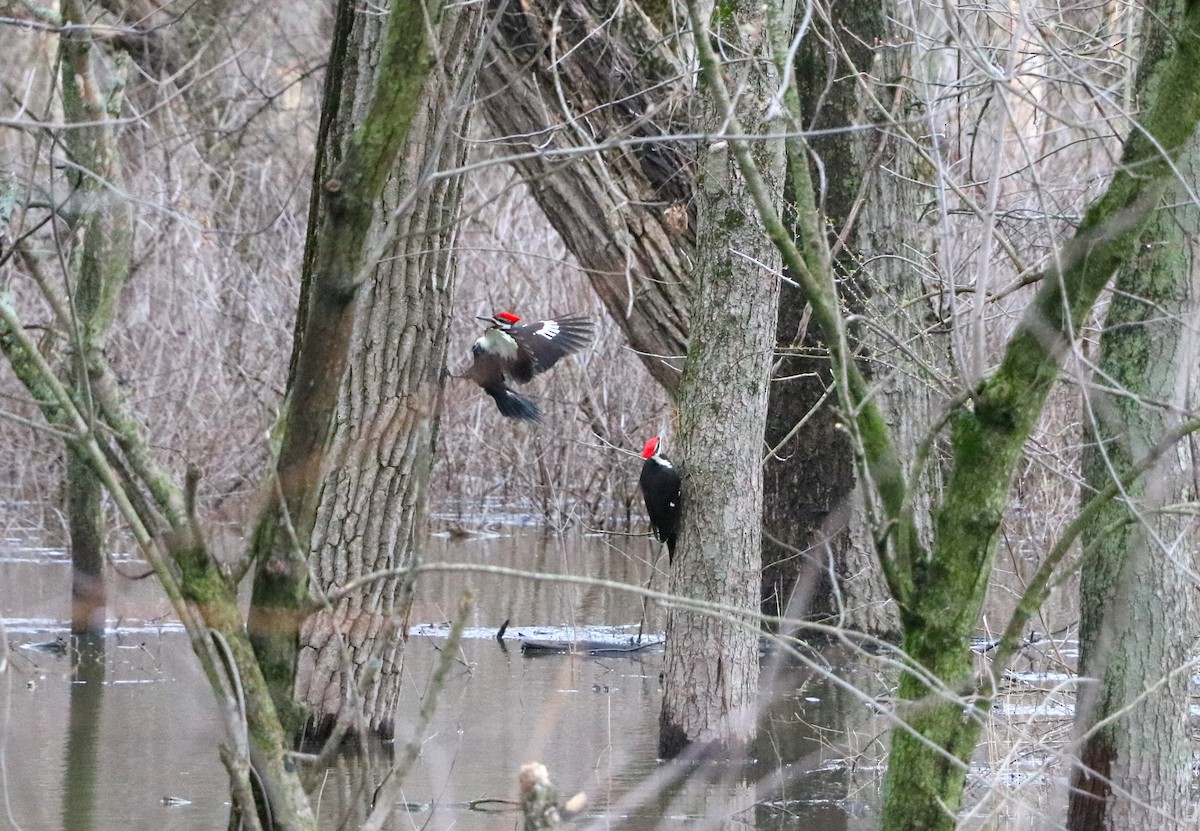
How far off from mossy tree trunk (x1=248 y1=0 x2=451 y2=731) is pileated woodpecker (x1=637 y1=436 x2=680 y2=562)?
370cm

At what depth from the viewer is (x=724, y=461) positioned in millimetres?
5891

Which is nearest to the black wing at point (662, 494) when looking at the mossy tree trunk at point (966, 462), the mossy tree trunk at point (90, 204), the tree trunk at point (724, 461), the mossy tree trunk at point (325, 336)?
the tree trunk at point (724, 461)

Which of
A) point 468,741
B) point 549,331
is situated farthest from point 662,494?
point 549,331

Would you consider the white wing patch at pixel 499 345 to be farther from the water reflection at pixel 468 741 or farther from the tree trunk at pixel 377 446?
the tree trunk at pixel 377 446

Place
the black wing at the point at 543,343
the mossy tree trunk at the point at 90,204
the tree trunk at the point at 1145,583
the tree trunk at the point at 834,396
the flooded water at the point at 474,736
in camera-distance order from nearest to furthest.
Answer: the mossy tree trunk at the point at 90,204, the tree trunk at the point at 1145,583, the flooded water at the point at 474,736, the black wing at the point at 543,343, the tree trunk at the point at 834,396

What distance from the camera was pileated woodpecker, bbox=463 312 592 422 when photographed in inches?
318

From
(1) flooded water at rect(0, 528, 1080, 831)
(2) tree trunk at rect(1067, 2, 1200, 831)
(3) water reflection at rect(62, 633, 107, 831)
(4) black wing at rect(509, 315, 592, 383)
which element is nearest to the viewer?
(2) tree trunk at rect(1067, 2, 1200, 831)

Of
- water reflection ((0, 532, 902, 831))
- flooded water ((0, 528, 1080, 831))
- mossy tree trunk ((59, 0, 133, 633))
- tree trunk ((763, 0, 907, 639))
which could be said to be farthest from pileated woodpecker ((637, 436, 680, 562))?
mossy tree trunk ((59, 0, 133, 633))

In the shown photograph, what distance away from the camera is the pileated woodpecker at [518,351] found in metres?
8.07

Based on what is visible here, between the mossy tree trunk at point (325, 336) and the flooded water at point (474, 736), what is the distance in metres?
0.87

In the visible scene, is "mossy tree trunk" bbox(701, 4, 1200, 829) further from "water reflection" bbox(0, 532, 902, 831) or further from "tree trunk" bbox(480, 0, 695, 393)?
"tree trunk" bbox(480, 0, 695, 393)

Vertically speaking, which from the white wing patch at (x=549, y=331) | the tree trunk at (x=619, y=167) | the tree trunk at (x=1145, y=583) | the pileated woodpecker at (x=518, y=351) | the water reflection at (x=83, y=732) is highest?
the tree trunk at (x=619, y=167)

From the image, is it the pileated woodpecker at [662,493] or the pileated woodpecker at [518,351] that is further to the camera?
the pileated woodpecker at [518,351]

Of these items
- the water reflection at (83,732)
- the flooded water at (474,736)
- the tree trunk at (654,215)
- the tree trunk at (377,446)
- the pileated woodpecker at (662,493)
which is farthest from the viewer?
the tree trunk at (654,215)
